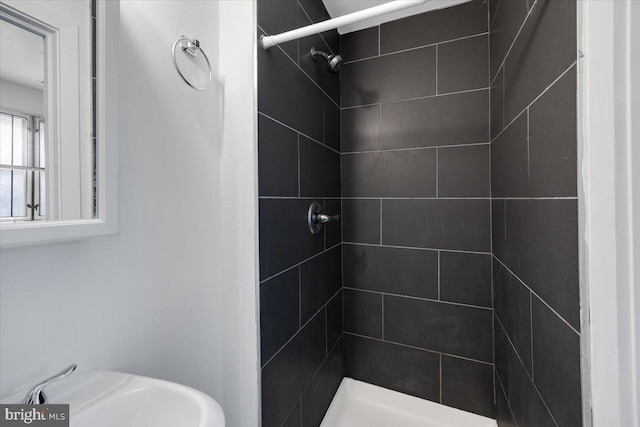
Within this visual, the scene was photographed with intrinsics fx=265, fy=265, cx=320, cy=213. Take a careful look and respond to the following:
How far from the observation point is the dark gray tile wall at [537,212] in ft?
1.89

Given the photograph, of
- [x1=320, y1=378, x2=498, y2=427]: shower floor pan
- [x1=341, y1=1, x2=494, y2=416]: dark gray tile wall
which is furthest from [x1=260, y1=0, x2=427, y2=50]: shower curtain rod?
[x1=320, y1=378, x2=498, y2=427]: shower floor pan

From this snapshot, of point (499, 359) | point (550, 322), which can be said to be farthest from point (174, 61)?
point (499, 359)

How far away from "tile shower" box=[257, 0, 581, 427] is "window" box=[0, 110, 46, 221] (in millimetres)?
524

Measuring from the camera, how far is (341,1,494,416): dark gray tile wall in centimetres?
141

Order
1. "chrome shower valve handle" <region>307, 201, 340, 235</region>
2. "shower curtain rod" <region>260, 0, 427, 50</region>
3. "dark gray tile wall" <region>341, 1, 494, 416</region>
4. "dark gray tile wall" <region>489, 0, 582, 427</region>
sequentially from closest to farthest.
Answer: "dark gray tile wall" <region>489, 0, 582, 427</region> < "shower curtain rod" <region>260, 0, 427, 50</region> < "chrome shower valve handle" <region>307, 201, 340, 235</region> < "dark gray tile wall" <region>341, 1, 494, 416</region>

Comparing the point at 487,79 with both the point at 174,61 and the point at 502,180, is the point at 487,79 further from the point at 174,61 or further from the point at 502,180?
the point at 174,61

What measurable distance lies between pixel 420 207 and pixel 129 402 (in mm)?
1420

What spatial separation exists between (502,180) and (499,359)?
2.80 ft

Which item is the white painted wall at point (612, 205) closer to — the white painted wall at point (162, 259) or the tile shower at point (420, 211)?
the tile shower at point (420, 211)

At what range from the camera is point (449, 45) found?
4.72 ft

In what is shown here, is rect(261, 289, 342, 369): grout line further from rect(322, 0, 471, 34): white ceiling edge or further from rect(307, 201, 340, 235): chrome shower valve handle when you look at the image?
rect(322, 0, 471, 34): white ceiling edge

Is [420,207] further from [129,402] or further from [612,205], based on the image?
[129,402]
